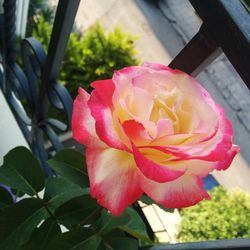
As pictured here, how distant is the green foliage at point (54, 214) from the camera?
40 cm

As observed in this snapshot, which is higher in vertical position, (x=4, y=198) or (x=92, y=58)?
(x=4, y=198)

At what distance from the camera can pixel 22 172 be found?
431 mm

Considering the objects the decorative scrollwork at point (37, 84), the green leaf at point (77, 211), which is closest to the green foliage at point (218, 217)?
the decorative scrollwork at point (37, 84)

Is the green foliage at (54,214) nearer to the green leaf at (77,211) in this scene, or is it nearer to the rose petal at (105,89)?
the green leaf at (77,211)

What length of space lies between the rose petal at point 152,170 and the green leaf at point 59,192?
15 cm

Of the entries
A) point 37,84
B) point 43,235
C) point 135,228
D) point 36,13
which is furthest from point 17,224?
point 36,13

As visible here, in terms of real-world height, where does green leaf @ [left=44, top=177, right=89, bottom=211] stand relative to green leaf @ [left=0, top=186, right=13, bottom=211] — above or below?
below

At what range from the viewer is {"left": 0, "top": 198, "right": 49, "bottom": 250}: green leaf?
1.31ft

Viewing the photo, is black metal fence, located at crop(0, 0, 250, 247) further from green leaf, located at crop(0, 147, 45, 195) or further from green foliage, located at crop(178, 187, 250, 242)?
green foliage, located at crop(178, 187, 250, 242)

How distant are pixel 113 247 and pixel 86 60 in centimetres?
208

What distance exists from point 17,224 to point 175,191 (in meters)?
0.17

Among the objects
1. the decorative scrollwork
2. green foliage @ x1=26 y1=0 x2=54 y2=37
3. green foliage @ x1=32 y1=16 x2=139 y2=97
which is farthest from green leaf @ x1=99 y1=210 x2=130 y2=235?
green foliage @ x1=26 y1=0 x2=54 y2=37

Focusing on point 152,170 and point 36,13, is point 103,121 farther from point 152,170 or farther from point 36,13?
point 36,13

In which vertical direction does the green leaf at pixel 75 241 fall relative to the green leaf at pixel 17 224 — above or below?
below
